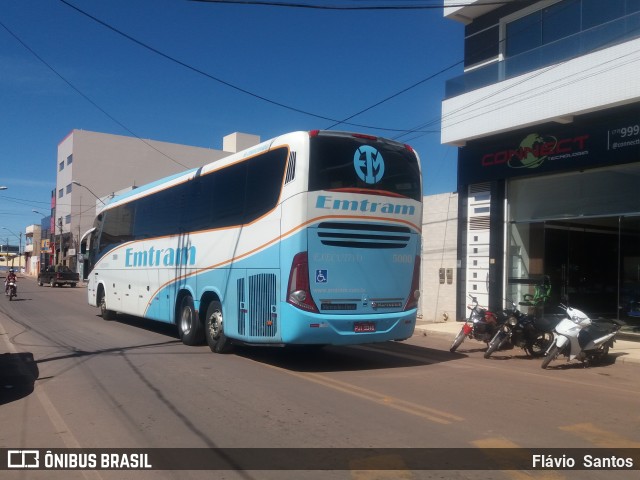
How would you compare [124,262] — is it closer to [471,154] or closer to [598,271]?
[471,154]

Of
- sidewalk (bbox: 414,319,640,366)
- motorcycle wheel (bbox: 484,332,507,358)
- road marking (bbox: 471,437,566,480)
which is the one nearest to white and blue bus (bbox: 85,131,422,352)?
motorcycle wheel (bbox: 484,332,507,358)

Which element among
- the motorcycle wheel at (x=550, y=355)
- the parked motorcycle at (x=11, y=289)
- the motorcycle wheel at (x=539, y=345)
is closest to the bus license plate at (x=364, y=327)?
the motorcycle wheel at (x=550, y=355)

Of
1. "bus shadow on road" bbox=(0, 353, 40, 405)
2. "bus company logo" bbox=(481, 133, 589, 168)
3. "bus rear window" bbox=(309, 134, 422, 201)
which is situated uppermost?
"bus company logo" bbox=(481, 133, 589, 168)

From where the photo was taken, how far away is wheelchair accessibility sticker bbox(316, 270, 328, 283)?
9.35 m

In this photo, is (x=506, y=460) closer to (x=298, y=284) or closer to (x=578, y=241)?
(x=298, y=284)

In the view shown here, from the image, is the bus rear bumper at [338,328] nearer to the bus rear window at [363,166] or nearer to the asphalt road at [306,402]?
the asphalt road at [306,402]

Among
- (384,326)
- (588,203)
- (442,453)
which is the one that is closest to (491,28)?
(588,203)

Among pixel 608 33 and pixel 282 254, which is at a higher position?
pixel 608 33

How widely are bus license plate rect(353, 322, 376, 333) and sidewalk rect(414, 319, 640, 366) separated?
565 centimetres

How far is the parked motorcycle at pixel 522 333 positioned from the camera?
11.7 meters

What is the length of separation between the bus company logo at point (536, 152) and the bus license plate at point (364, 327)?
30.6 ft

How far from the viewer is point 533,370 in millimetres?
10562

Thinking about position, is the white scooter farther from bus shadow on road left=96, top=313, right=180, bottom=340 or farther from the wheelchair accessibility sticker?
bus shadow on road left=96, top=313, right=180, bottom=340

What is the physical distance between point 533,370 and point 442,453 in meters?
5.77
